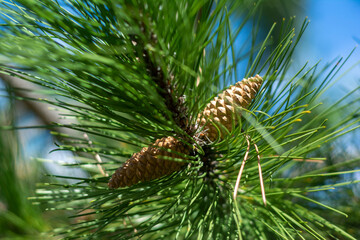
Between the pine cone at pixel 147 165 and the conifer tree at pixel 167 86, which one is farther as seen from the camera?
the pine cone at pixel 147 165

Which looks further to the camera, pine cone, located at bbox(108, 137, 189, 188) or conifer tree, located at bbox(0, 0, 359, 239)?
pine cone, located at bbox(108, 137, 189, 188)

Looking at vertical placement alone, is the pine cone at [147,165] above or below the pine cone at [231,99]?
below

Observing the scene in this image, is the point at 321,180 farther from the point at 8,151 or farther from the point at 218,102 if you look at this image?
the point at 8,151

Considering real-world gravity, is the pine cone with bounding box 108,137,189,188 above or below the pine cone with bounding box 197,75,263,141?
below

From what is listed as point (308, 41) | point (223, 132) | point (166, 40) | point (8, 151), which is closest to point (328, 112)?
point (223, 132)

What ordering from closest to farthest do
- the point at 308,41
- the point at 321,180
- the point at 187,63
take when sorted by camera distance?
the point at 187,63
the point at 321,180
the point at 308,41

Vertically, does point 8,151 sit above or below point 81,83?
above

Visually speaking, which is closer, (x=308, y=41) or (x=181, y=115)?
(x=181, y=115)

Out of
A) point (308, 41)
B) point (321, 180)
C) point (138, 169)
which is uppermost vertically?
point (308, 41)
